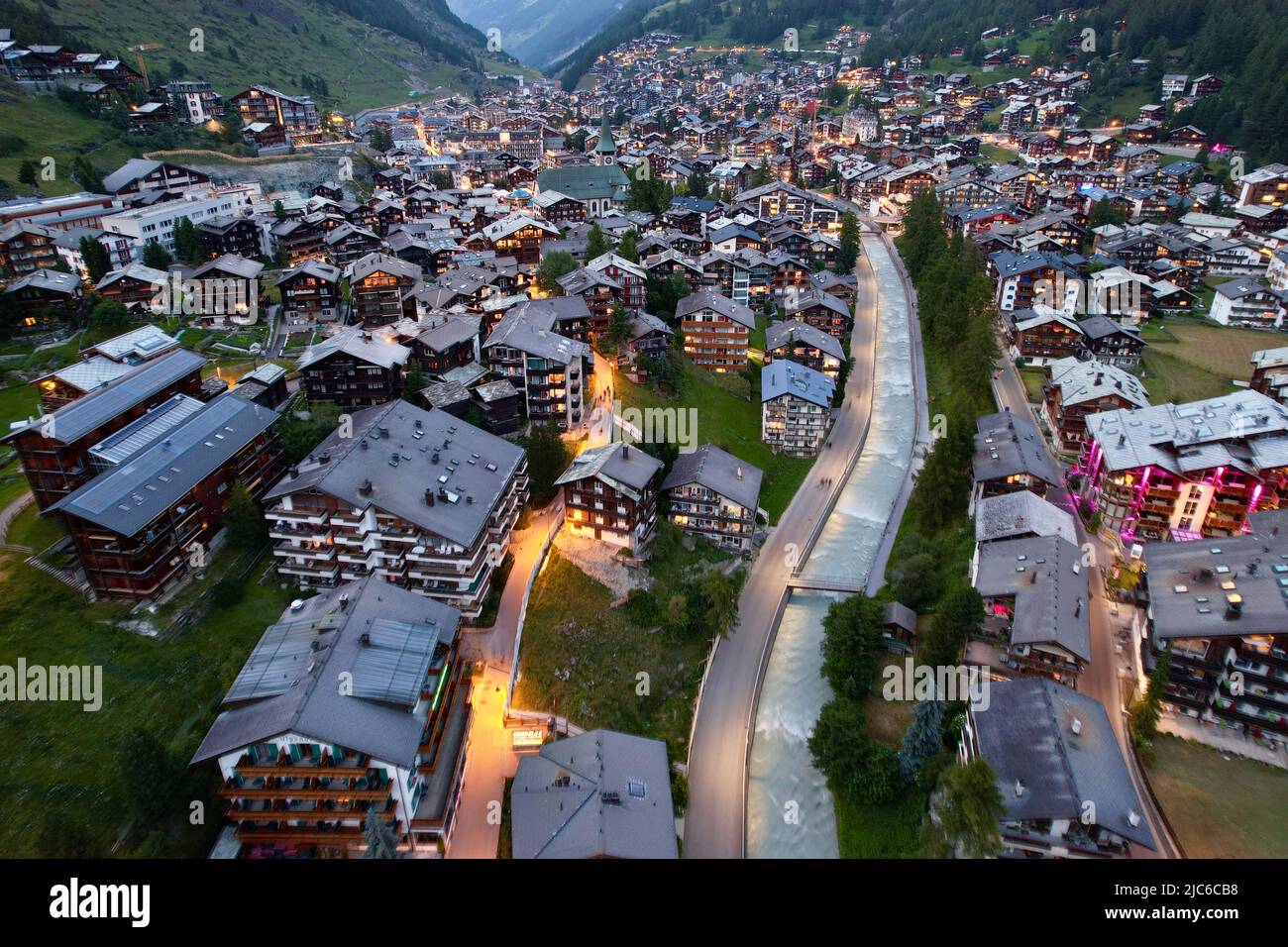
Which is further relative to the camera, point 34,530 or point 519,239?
point 519,239

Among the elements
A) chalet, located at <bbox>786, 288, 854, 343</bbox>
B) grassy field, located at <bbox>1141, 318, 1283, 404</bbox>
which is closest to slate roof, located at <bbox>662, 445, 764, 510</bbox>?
chalet, located at <bbox>786, 288, 854, 343</bbox>

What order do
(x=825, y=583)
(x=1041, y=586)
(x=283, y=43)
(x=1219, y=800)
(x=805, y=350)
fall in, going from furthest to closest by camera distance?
(x=283, y=43) < (x=805, y=350) < (x=825, y=583) < (x=1041, y=586) < (x=1219, y=800)

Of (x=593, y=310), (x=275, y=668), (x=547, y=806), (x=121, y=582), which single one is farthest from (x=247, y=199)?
(x=547, y=806)

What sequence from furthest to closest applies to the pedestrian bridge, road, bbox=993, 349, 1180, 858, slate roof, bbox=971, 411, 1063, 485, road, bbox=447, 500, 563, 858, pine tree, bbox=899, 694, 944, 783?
slate roof, bbox=971, 411, 1063, 485
the pedestrian bridge
pine tree, bbox=899, 694, 944, 783
road, bbox=447, 500, 563, 858
road, bbox=993, 349, 1180, 858

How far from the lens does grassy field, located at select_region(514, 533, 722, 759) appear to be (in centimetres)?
3052

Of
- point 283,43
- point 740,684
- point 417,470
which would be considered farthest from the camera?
point 283,43

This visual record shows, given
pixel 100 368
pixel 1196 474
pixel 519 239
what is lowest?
pixel 1196 474

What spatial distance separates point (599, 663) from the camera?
32531 mm

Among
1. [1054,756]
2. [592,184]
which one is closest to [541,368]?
[1054,756]

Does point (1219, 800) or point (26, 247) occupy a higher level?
point (26, 247)

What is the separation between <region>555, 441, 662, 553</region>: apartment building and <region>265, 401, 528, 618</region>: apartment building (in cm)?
436

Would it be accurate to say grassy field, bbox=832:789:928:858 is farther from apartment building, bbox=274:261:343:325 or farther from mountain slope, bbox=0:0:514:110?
mountain slope, bbox=0:0:514:110

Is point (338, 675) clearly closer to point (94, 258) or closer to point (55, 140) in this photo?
point (94, 258)

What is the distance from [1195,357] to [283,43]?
507 ft
